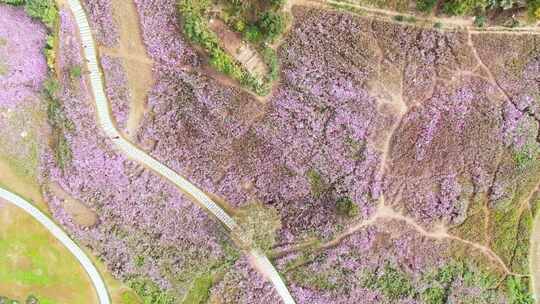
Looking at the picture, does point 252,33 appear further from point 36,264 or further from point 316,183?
point 36,264

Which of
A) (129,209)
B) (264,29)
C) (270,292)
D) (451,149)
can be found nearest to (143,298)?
(129,209)

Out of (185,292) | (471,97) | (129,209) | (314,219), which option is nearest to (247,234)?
(314,219)

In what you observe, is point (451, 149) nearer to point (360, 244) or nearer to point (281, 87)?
point (360, 244)

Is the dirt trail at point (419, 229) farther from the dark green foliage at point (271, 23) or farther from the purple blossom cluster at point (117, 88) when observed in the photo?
the purple blossom cluster at point (117, 88)

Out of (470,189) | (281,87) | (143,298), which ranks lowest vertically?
→ (143,298)

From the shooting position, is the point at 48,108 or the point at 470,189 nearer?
the point at 470,189

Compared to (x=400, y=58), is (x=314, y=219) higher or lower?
lower
